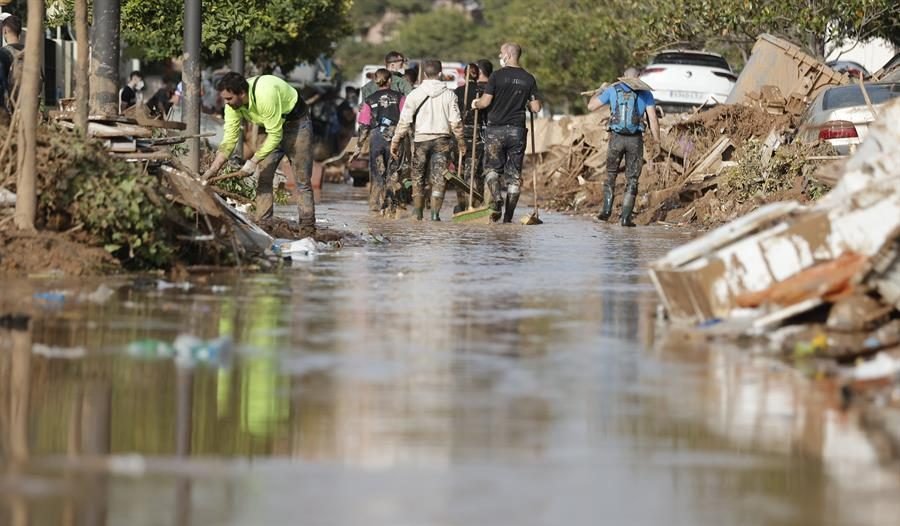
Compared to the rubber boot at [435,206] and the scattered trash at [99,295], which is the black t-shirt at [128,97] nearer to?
the rubber boot at [435,206]

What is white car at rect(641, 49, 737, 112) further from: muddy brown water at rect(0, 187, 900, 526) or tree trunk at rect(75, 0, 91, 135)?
muddy brown water at rect(0, 187, 900, 526)

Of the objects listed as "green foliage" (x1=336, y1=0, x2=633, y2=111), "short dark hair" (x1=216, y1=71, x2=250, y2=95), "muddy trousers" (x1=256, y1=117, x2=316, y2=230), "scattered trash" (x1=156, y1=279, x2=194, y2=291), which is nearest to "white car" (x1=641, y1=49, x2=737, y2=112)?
"green foliage" (x1=336, y1=0, x2=633, y2=111)

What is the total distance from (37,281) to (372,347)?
10.3 feet

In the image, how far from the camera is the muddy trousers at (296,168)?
16562mm

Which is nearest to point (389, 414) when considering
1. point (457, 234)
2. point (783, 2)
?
point (457, 234)

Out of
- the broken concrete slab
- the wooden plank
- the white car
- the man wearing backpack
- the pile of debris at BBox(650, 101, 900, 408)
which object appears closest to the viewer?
the pile of debris at BBox(650, 101, 900, 408)

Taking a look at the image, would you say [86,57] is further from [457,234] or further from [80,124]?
[457,234]

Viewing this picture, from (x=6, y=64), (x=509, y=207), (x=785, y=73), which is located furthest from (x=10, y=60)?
(x=785, y=73)

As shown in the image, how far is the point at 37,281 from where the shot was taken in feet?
37.0

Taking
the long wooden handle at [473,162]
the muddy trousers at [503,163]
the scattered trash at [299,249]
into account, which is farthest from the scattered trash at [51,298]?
the long wooden handle at [473,162]

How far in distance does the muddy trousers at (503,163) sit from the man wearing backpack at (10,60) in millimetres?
6085

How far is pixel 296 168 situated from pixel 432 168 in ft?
14.7

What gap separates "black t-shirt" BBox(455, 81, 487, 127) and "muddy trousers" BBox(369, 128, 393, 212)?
0.91 m

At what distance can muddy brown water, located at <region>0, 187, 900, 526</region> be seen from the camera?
5.53 m
